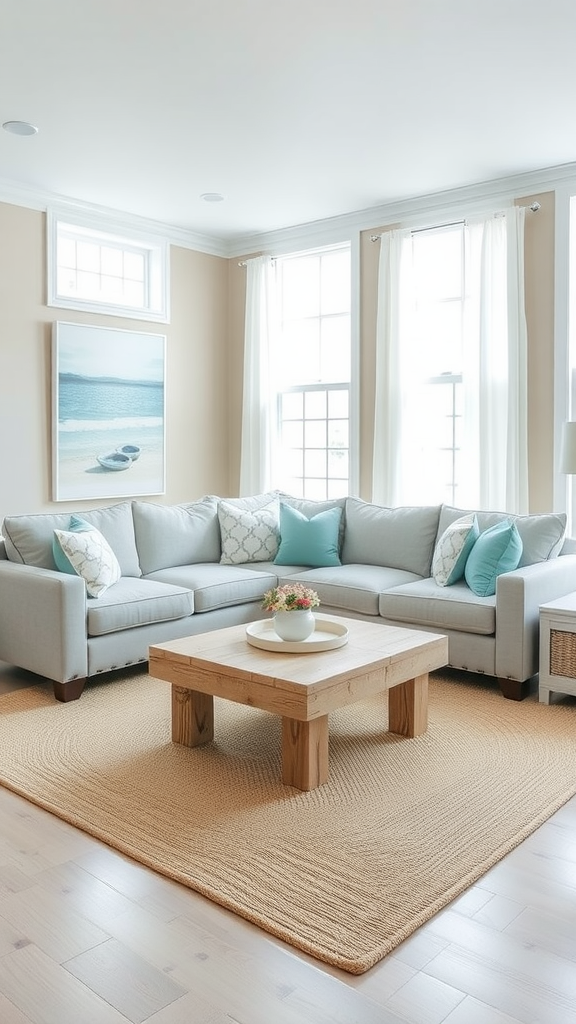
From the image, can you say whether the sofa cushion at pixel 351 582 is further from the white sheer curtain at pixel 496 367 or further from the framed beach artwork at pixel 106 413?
the framed beach artwork at pixel 106 413

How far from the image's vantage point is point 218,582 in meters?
4.59

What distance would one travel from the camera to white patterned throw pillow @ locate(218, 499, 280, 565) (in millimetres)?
5172

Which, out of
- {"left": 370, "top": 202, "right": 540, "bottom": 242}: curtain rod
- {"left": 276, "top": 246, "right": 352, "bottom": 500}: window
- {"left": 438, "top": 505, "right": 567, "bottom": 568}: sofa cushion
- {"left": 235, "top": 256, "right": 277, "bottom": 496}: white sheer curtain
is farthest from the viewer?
{"left": 235, "top": 256, "right": 277, "bottom": 496}: white sheer curtain

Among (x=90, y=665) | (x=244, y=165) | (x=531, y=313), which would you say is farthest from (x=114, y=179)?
(x=90, y=665)

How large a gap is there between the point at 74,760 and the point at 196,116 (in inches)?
124

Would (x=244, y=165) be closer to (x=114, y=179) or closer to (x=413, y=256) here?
(x=114, y=179)

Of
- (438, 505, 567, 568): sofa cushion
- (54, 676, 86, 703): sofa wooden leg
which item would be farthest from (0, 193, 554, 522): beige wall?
(54, 676, 86, 703): sofa wooden leg

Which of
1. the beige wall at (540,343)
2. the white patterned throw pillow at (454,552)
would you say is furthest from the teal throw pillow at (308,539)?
the beige wall at (540,343)

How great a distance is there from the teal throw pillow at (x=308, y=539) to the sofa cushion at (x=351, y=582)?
121mm

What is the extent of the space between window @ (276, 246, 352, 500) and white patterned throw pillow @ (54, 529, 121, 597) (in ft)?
8.18

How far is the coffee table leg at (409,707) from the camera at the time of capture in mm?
3316

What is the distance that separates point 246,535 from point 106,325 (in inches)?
77.1

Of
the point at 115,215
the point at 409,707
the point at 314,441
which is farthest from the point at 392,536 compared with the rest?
the point at 115,215

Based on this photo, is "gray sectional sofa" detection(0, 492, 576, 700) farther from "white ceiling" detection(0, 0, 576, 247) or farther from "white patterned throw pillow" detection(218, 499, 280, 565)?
"white ceiling" detection(0, 0, 576, 247)
